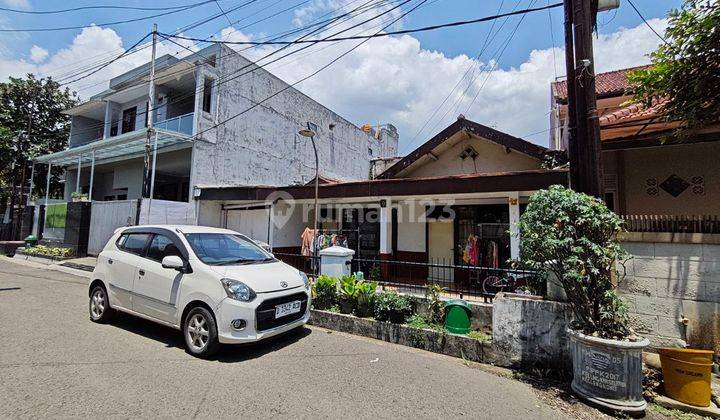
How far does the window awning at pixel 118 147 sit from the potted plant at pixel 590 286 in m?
13.1

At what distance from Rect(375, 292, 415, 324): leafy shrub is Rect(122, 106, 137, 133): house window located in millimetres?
18489

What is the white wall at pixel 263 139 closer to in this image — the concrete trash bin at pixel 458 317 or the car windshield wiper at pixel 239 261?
the car windshield wiper at pixel 239 261

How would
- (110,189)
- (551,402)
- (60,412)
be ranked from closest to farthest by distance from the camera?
(60,412), (551,402), (110,189)

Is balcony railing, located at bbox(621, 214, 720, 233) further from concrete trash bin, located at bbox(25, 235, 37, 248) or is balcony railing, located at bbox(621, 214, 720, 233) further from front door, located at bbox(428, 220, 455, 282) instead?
concrete trash bin, located at bbox(25, 235, 37, 248)

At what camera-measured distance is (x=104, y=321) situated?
231 inches

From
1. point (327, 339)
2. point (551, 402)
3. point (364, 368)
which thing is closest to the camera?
point (551, 402)

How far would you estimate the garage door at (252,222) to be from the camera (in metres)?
13.1

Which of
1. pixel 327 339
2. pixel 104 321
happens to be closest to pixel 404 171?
pixel 327 339

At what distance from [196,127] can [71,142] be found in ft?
41.5

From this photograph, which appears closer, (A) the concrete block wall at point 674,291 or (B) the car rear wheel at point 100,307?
(A) the concrete block wall at point 674,291

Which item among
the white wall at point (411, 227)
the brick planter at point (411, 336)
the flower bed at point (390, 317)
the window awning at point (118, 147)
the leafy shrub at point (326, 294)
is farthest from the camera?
the window awning at point (118, 147)

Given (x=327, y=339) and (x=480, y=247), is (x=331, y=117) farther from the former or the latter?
(x=327, y=339)

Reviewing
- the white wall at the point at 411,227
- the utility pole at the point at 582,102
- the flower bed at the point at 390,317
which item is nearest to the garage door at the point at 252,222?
the white wall at the point at 411,227

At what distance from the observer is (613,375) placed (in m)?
3.80
